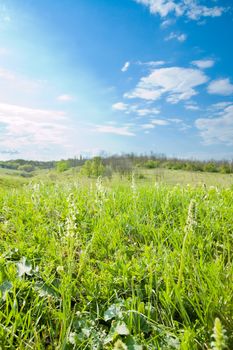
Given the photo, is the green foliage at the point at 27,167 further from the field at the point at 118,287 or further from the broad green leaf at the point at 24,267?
the broad green leaf at the point at 24,267

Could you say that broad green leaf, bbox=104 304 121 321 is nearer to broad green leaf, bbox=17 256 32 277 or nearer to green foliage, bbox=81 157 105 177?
broad green leaf, bbox=17 256 32 277

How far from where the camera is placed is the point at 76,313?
2.57 m

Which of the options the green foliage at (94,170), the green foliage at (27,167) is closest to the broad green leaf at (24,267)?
the green foliage at (94,170)

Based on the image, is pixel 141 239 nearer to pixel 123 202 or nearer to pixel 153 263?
pixel 153 263

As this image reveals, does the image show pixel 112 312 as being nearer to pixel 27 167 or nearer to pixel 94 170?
pixel 94 170

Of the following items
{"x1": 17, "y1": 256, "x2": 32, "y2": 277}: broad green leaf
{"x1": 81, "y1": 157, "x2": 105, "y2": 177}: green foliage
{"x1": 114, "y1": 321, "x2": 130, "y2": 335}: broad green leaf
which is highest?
{"x1": 81, "y1": 157, "x2": 105, "y2": 177}: green foliage

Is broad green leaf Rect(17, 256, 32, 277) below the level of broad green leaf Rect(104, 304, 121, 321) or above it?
above

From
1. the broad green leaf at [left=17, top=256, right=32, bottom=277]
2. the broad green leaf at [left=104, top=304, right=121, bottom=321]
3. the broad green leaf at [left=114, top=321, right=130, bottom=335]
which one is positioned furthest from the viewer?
the broad green leaf at [left=17, top=256, right=32, bottom=277]

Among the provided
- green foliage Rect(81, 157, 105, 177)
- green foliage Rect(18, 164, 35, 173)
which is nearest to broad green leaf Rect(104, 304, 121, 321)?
green foliage Rect(81, 157, 105, 177)

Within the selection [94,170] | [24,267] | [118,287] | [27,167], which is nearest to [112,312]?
[118,287]

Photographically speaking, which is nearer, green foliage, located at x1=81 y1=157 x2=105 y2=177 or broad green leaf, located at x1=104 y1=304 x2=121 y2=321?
broad green leaf, located at x1=104 y1=304 x2=121 y2=321

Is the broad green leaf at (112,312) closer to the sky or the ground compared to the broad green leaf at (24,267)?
closer to the ground

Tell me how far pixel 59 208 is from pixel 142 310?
3121 millimetres

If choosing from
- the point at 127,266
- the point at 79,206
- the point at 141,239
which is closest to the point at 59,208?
the point at 79,206
